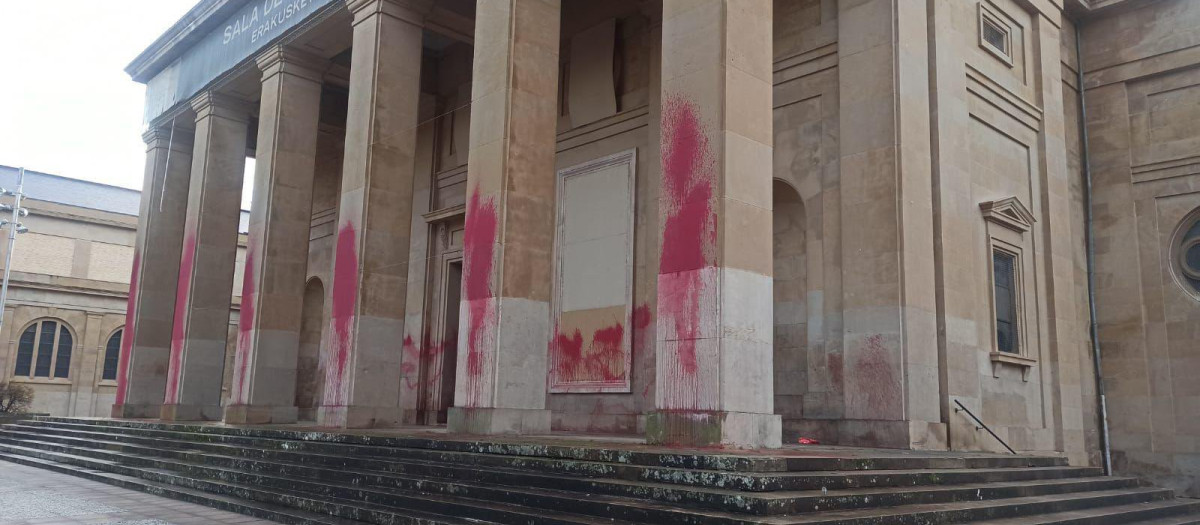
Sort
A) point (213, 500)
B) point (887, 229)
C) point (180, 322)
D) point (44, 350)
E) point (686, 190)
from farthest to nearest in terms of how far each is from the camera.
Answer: point (44, 350), point (180, 322), point (887, 229), point (213, 500), point (686, 190)

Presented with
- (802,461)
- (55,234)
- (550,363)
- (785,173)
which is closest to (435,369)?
(550,363)

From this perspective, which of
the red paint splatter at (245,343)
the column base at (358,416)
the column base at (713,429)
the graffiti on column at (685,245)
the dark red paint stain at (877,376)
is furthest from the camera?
the red paint splatter at (245,343)

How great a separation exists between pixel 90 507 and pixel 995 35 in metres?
16.4

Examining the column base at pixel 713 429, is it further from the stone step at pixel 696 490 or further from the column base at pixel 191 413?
the column base at pixel 191 413

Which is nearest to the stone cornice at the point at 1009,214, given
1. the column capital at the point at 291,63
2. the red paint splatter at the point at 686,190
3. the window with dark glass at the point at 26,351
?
the red paint splatter at the point at 686,190

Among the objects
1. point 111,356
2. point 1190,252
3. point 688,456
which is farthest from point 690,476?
point 111,356

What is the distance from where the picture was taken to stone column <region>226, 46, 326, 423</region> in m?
18.2

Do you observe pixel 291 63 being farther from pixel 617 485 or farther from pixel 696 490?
pixel 696 490

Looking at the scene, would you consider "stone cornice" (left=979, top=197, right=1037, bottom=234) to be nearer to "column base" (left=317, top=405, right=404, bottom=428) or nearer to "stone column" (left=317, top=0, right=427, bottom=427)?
"stone column" (left=317, top=0, right=427, bottom=427)

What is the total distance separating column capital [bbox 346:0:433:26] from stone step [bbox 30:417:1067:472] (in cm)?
805

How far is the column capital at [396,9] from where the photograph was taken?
16.7 meters

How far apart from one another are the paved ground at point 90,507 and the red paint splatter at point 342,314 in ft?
12.3

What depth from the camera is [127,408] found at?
23.7 metres

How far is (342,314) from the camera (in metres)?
15.7
